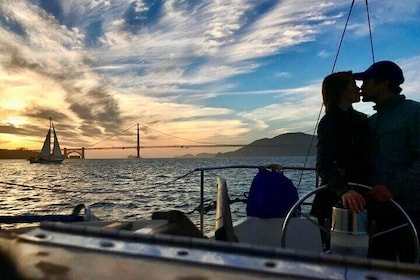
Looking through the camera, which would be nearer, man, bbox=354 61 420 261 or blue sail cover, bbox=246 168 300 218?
man, bbox=354 61 420 261

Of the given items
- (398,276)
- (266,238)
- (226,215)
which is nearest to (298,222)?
(266,238)

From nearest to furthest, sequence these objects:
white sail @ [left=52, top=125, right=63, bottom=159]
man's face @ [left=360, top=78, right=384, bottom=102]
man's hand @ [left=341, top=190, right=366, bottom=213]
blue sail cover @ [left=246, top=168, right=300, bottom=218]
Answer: man's hand @ [left=341, top=190, right=366, bottom=213] < man's face @ [left=360, top=78, right=384, bottom=102] < blue sail cover @ [left=246, top=168, right=300, bottom=218] < white sail @ [left=52, top=125, right=63, bottom=159]

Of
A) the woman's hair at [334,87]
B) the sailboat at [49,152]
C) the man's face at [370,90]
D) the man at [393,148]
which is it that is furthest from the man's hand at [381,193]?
the sailboat at [49,152]

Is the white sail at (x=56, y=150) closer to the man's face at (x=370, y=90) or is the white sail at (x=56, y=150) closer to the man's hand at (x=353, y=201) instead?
the man's face at (x=370, y=90)

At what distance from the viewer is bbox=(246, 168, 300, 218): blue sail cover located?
12.2 feet

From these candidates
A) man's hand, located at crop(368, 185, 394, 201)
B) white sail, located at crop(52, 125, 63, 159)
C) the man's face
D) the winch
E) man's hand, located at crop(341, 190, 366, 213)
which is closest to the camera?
the winch

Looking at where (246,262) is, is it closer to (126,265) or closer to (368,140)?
(126,265)

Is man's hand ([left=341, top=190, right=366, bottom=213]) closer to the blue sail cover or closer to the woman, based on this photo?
the woman

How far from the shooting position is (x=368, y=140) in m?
2.81

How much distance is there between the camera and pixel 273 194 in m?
3.82

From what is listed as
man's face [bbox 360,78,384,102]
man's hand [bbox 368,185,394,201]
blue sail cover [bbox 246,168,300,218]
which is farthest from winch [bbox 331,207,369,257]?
blue sail cover [bbox 246,168,300,218]

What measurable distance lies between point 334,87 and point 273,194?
138 centimetres

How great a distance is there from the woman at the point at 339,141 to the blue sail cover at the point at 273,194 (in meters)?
0.85

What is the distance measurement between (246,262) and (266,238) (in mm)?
2813
